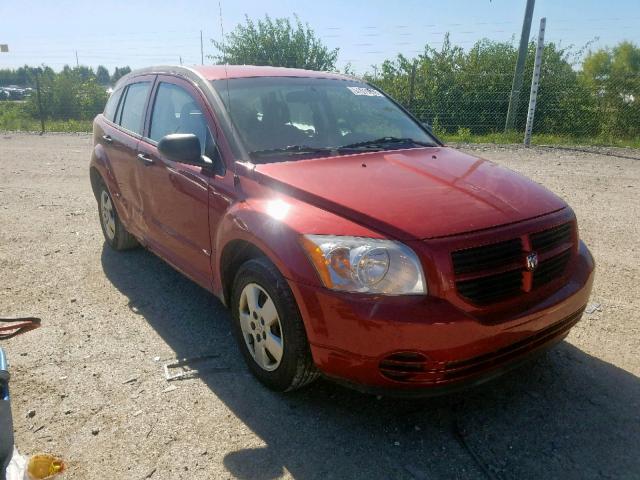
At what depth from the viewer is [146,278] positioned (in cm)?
450

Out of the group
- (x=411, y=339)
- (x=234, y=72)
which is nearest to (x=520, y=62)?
(x=234, y=72)

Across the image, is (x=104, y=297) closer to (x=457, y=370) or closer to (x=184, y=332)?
(x=184, y=332)

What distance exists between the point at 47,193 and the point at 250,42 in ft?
74.5

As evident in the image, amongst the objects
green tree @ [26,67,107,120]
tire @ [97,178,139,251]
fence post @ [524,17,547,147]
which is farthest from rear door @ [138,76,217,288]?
green tree @ [26,67,107,120]

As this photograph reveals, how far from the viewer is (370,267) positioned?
2285 mm

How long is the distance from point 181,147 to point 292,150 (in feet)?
2.11

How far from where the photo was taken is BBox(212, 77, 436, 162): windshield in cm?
320

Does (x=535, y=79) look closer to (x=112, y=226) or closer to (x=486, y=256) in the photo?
(x=112, y=226)

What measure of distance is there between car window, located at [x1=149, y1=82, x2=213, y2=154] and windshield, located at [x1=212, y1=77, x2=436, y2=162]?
0.22 m

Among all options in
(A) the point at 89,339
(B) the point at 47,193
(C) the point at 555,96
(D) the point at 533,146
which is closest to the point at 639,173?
(D) the point at 533,146

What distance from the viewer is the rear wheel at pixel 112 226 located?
4887 millimetres

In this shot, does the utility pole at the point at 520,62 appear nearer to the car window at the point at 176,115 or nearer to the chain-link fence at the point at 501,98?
the chain-link fence at the point at 501,98

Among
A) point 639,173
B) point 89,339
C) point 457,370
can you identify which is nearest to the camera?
point 457,370

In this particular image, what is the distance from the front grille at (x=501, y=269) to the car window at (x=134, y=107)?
2.94 meters
